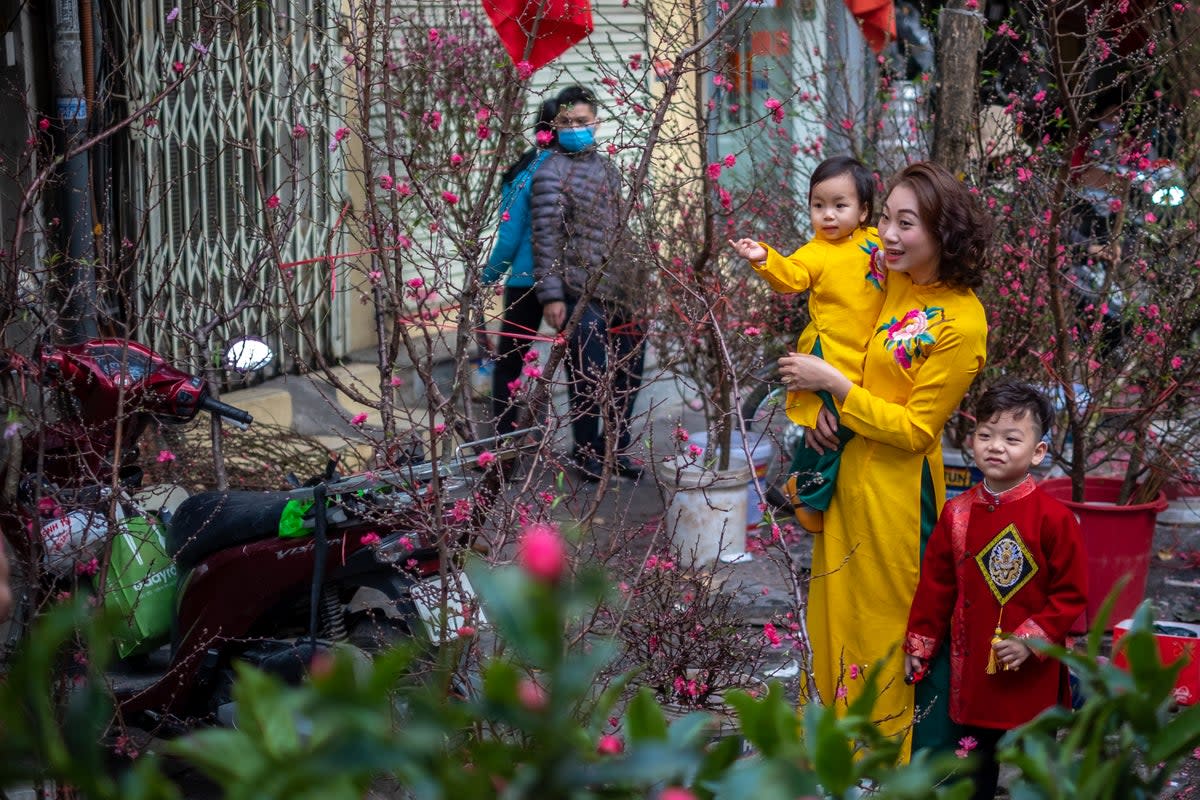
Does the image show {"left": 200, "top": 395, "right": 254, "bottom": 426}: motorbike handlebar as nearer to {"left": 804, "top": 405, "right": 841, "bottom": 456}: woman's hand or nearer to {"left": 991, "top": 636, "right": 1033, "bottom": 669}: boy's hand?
{"left": 804, "top": 405, "right": 841, "bottom": 456}: woman's hand

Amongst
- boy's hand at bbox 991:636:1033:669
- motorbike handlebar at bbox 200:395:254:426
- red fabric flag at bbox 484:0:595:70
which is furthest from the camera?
red fabric flag at bbox 484:0:595:70

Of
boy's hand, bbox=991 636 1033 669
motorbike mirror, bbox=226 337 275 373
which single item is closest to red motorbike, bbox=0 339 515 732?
motorbike mirror, bbox=226 337 275 373

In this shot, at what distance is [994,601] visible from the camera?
316cm

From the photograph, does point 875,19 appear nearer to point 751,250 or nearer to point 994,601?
point 751,250

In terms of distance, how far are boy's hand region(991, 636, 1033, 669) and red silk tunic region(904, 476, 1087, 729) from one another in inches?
1.3

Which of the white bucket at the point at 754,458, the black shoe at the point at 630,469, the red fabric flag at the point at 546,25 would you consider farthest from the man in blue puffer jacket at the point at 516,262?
the red fabric flag at the point at 546,25

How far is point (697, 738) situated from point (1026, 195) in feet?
13.8

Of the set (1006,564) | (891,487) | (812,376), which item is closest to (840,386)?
(812,376)

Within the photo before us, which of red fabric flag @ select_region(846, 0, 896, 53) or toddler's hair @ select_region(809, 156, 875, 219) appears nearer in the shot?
toddler's hair @ select_region(809, 156, 875, 219)

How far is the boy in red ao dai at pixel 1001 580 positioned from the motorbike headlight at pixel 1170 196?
219cm

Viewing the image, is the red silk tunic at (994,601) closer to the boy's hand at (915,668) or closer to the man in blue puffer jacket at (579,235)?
the boy's hand at (915,668)

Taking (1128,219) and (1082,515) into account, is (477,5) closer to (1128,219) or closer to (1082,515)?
(1128,219)

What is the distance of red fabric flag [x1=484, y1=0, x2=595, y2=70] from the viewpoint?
3799 millimetres

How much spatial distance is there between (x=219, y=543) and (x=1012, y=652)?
193cm
